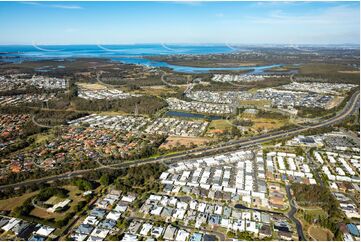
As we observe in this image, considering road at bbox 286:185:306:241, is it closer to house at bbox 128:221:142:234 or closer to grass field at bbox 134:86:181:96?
house at bbox 128:221:142:234

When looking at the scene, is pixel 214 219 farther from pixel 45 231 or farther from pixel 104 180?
pixel 45 231

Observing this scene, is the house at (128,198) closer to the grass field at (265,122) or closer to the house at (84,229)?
the house at (84,229)

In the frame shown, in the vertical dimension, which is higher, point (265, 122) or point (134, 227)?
point (265, 122)

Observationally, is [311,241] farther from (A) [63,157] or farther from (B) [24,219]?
(A) [63,157]

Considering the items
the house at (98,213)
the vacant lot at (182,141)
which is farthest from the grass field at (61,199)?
the vacant lot at (182,141)

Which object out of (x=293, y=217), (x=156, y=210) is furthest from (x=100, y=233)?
(x=293, y=217)

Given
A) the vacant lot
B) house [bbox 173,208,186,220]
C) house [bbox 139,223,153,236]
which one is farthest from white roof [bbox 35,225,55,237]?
the vacant lot
